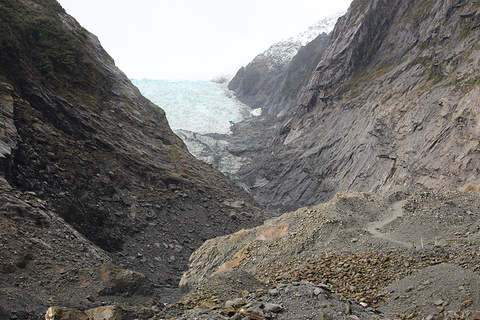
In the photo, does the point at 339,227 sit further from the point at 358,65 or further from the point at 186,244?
the point at 358,65

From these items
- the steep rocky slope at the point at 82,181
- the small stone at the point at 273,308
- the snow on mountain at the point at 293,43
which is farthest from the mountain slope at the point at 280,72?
the small stone at the point at 273,308

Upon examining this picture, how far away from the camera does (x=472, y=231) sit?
39.6 feet

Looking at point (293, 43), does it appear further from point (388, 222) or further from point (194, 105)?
point (388, 222)

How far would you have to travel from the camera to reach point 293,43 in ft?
407

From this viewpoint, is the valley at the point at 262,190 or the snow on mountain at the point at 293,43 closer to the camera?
the valley at the point at 262,190

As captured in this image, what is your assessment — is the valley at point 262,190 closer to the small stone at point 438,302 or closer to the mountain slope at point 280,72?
the small stone at point 438,302

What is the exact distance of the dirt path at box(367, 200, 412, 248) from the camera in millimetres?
12641

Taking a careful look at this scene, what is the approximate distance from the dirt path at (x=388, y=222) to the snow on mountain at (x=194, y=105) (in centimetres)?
6347

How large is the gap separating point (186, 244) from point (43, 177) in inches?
373

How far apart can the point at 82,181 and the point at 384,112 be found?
29930mm

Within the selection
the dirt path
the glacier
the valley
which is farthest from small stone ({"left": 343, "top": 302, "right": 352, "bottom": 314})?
the glacier

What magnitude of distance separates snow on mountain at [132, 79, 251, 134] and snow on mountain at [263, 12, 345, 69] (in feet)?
82.8

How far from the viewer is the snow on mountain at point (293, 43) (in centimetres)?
Result: 11794

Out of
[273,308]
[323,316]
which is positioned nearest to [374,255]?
[323,316]
